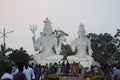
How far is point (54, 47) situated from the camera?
1656 inches

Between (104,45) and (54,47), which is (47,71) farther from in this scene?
(104,45)

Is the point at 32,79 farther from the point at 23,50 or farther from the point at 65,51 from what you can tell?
the point at 65,51

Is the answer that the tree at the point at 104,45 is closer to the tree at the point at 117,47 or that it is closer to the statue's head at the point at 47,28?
the tree at the point at 117,47

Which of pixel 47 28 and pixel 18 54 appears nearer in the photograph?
pixel 47 28

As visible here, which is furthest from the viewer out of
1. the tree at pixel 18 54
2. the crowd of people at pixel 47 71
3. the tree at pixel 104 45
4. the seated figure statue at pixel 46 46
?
the tree at pixel 104 45

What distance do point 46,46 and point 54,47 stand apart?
0.85 metres

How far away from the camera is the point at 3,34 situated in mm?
46375

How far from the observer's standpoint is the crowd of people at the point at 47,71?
12242mm

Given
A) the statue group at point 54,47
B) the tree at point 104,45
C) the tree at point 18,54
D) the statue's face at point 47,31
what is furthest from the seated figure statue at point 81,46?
the tree at point 104,45

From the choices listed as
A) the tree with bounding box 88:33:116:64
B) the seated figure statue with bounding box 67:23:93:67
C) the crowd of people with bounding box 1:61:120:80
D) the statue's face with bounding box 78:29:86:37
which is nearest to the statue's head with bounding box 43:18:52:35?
the seated figure statue with bounding box 67:23:93:67

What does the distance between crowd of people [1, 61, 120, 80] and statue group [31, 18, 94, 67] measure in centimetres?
610

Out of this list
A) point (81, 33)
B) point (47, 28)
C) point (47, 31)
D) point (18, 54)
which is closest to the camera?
point (47, 28)

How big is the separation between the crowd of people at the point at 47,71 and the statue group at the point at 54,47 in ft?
20.0

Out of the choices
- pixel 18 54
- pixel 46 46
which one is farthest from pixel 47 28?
pixel 18 54
